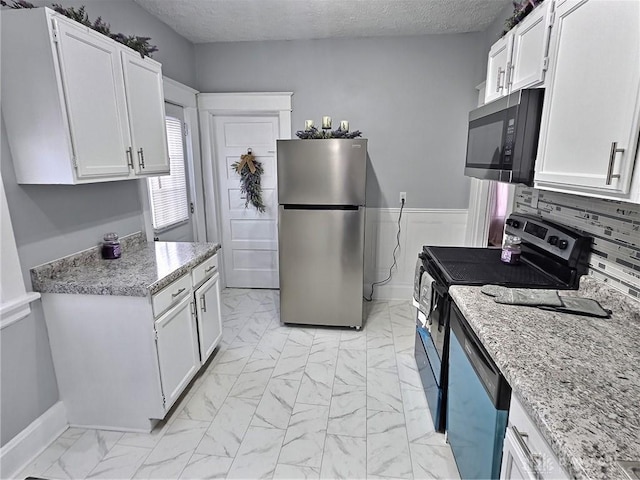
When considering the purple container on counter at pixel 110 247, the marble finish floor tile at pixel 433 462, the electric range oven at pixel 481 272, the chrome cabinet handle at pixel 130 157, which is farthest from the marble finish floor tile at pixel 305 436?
the chrome cabinet handle at pixel 130 157

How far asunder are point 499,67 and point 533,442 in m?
1.96

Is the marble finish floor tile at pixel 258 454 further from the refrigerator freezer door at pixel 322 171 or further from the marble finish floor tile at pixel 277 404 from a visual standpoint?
the refrigerator freezer door at pixel 322 171

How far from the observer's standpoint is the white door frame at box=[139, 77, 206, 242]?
319cm

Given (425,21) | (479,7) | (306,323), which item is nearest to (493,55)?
(479,7)

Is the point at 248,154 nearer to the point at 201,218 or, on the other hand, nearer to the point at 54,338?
the point at 201,218

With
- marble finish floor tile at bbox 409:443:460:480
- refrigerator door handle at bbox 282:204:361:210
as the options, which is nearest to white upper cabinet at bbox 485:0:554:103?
refrigerator door handle at bbox 282:204:361:210

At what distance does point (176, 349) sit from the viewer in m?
2.04

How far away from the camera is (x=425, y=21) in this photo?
302 cm

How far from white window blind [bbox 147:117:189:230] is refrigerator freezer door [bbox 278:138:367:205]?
1096 millimetres

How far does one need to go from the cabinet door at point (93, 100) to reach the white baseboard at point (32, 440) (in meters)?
1.31

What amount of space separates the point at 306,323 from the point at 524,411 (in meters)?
2.30

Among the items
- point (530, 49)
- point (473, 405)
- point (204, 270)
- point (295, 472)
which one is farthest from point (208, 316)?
point (530, 49)

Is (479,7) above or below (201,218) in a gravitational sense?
above

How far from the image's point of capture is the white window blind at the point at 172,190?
3.05 metres
